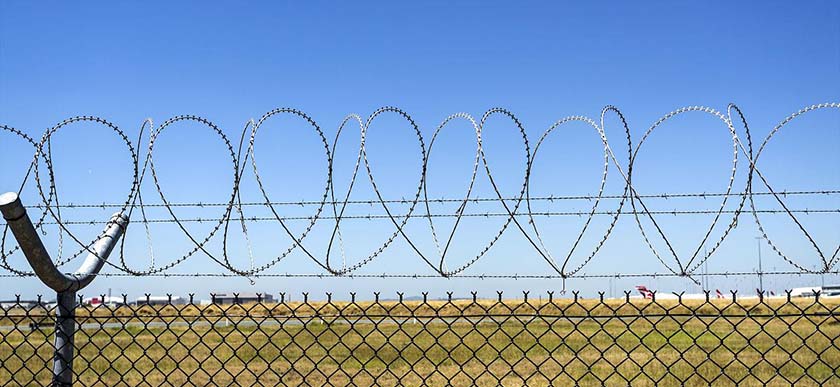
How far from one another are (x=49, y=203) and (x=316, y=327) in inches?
1103

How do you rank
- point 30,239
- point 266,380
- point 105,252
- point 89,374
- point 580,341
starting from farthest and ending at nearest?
point 580,341
point 89,374
point 266,380
point 105,252
point 30,239

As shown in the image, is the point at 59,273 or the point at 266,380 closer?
the point at 59,273

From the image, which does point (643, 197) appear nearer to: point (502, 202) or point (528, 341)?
point (502, 202)

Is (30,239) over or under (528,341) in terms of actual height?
over

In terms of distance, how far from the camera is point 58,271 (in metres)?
4.49

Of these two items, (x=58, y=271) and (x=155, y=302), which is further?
(x=155, y=302)

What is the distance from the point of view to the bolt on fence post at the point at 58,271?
4270mm

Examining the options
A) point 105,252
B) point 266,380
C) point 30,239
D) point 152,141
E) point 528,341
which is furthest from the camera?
point 528,341

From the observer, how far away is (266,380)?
13461 mm

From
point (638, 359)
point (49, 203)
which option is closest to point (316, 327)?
point (638, 359)

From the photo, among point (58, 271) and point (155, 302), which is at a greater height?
point (155, 302)

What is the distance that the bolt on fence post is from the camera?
427 centimetres

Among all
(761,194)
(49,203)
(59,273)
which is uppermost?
(49,203)

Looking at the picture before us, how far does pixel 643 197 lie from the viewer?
6.85 m
